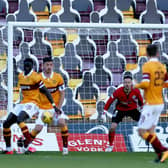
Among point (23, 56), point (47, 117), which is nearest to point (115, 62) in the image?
point (23, 56)

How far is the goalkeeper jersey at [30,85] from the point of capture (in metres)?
11.1

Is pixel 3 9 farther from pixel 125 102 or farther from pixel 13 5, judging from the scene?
pixel 125 102

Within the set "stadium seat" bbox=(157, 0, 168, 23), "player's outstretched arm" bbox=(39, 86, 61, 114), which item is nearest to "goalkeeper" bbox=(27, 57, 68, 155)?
"player's outstretched arm" bbox=(39, 86, 61, 114)

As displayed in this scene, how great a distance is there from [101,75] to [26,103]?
2.79m

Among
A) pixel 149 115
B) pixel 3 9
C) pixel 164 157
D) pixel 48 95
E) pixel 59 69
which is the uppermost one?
pixel 3 9

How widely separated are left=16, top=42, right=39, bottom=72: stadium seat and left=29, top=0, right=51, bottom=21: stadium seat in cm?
175

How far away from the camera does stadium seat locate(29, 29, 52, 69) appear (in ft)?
44.5

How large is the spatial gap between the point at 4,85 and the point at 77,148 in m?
1.82

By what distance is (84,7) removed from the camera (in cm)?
1550

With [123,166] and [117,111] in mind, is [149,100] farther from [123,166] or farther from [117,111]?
[117,111]

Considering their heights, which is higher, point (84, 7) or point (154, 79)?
point (84, 7)

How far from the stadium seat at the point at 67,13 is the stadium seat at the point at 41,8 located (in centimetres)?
27

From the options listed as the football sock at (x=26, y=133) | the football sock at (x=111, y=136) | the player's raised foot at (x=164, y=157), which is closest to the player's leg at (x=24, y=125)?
the football sock at (x=26, y=133)

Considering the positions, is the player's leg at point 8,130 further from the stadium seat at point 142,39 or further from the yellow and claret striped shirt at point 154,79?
the stadium seat at point 142,39
